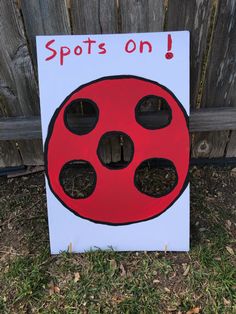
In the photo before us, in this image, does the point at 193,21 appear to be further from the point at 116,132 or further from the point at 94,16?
the point at 116,132

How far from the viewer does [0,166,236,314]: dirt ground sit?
6.44 feet

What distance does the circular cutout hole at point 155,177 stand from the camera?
243cm

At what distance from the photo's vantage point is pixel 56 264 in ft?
Answer: 6.98

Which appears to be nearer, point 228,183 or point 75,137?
point 75,137

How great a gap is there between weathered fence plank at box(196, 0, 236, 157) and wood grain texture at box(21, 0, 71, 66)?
691 mm

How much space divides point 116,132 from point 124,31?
47 cm

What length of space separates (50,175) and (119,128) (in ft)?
1.33

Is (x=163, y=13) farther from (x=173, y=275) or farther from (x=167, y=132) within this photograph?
(x=173, y=275)

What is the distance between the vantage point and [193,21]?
6.26 ft

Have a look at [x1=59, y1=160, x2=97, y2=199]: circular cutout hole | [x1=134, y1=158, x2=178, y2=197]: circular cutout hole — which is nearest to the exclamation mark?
[x1=134, y1=158, x2=178, y2=197]: circular cutout hole

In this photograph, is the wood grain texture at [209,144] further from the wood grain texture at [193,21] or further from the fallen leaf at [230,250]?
the fallen leaf at [230,250]

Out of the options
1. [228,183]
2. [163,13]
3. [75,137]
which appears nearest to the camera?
[163,13]

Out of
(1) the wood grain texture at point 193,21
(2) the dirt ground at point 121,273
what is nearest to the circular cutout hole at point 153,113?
(1) the wood grain texture at point 193,21

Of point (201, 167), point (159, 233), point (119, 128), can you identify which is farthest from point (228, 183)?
point (119, 128)
